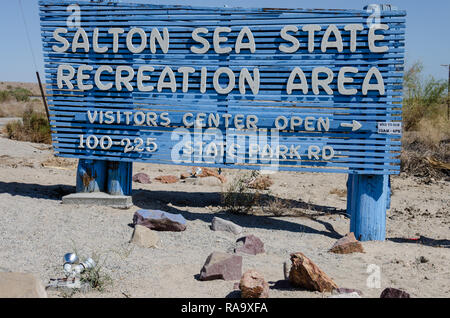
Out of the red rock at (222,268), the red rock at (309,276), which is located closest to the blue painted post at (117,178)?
the red rock at (222,268)

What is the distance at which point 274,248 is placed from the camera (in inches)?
256

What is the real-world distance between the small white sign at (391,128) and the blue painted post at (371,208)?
0.65 m

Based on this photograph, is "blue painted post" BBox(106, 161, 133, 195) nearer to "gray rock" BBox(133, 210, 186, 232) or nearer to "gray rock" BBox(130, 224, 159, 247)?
"gray rock" BBox(133, 210, 186, 232)

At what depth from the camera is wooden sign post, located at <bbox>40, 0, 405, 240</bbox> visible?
7.05m

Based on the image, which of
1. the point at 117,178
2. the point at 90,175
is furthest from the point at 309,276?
the point at 90,175

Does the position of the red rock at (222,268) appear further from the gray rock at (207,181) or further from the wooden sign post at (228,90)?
the gray rock at (207,181)

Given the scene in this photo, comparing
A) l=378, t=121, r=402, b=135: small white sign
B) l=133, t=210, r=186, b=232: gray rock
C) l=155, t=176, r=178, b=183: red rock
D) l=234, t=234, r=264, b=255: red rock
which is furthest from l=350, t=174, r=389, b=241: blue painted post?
l=155, t=176, r=178, b=183: red rock

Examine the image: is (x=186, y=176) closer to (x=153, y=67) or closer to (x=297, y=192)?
(x=297, y=192)

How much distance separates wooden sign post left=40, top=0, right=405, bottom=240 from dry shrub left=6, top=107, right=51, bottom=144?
9356 mm

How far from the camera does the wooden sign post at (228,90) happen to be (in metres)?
7.05

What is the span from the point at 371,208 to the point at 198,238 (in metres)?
2.50

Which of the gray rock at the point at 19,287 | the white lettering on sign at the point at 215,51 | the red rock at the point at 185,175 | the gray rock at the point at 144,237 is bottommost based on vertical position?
the gray rock at the point at 144,237
